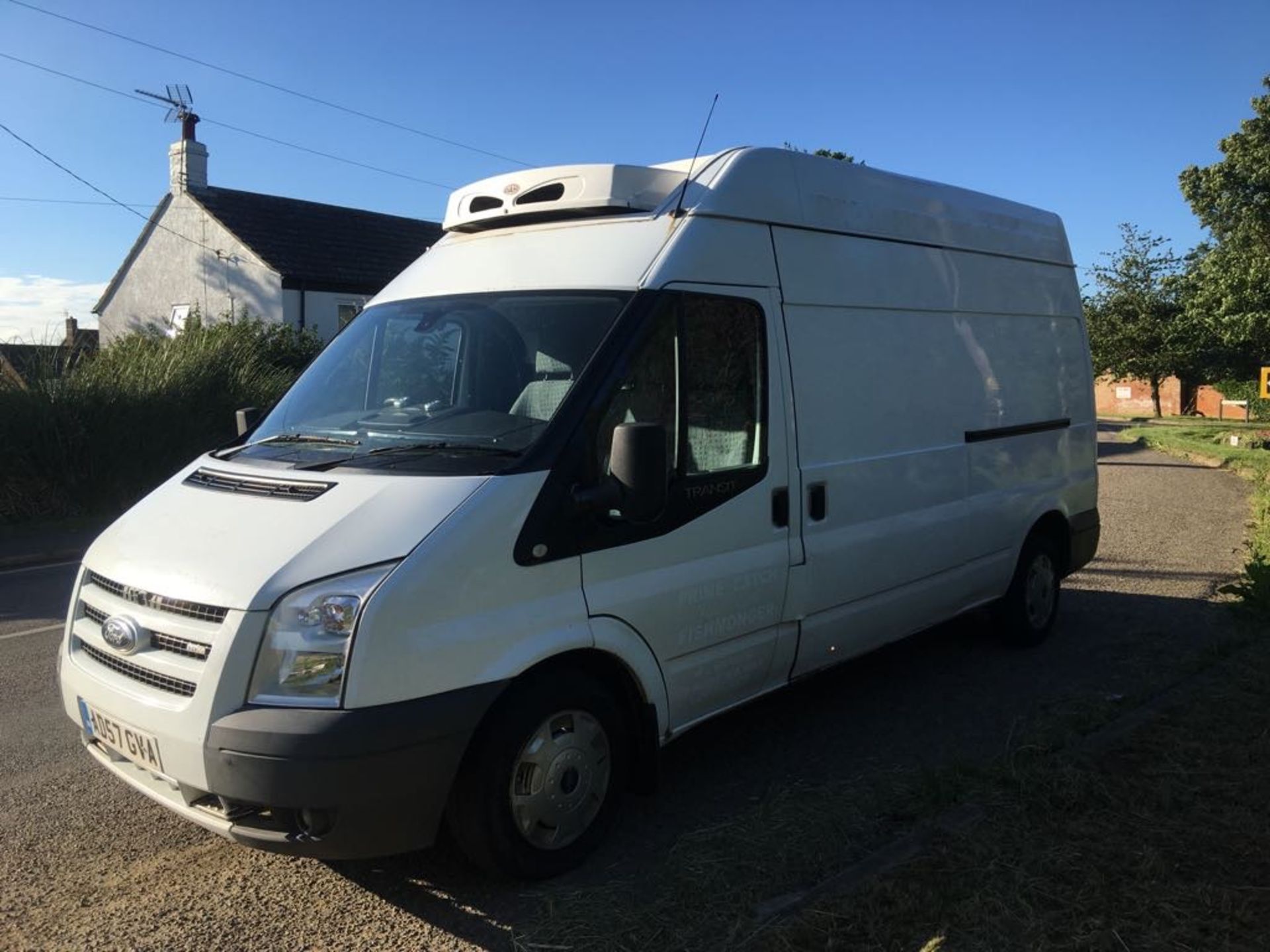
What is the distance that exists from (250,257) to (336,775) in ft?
86.5

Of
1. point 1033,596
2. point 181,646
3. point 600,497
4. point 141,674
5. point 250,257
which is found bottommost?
point 1033,596

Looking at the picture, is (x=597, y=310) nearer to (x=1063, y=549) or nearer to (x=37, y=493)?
(x=1063, y=549)

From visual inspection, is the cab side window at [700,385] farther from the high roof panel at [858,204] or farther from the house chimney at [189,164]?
the house chimney at [189,164]

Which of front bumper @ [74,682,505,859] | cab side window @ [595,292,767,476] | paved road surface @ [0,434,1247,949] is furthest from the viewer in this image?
cab side window @ [595,292,767,476]

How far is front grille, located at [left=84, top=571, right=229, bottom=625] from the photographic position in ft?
10.6

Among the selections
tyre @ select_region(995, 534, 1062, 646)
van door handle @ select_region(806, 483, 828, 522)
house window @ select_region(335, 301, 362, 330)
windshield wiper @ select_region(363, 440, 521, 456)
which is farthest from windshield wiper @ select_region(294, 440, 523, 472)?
house window @ select_region(335, 301, 362, 330)

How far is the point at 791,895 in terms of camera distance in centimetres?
346

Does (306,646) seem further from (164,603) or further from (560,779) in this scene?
(560,779)

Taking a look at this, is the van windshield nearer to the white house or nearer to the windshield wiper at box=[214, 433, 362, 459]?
the windshield wiper at box=[214, 433, 362, 459]

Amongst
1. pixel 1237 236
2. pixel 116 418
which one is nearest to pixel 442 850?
pixel 116 418

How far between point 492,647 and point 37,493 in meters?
12.6

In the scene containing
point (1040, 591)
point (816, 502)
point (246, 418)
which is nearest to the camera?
point (816, 502)

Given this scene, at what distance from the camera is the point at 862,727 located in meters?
5.36

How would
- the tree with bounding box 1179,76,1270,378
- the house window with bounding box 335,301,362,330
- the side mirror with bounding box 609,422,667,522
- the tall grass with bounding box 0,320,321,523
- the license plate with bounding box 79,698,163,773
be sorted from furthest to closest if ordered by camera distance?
1. the house window with bounding box 335,301,362,330
2. the tree with bounding box 1179,76,1270,378
3. the tall grass with bounding box 0,320,321,523
4. the side mirror with bounding box 609,422,667,522
5. the license plate with bounding box 79,698,163,773
